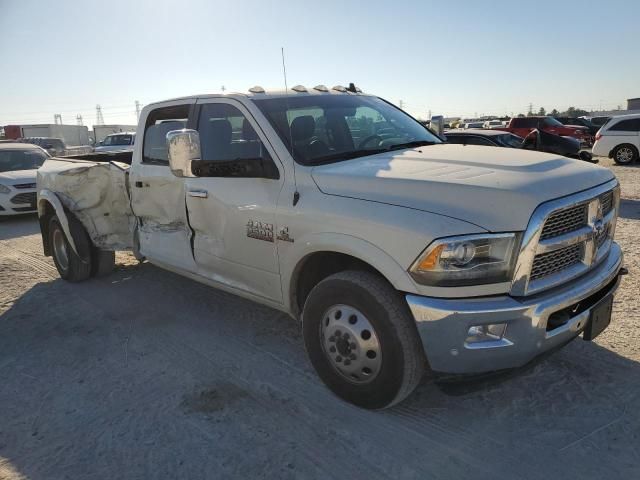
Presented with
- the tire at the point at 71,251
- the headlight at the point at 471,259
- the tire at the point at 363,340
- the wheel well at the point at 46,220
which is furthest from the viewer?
the wheel well at the point at 46,220

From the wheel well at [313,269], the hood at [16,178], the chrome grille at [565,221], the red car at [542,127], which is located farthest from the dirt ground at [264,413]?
the red car at [542,127]

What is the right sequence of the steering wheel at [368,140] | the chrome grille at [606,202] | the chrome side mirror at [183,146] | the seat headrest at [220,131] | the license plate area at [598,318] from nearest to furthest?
the license plate area at [598,318] < the chrome grille at [606,202] < the chrome side mirror at [183,146] < the steering wheel at [368,140] < the seat headrest at [220,131]

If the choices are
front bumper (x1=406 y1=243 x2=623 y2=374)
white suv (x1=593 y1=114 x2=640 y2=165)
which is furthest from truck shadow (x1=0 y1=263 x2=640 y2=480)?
white suv (x1=593 y1=114 x2=640 y2=165)

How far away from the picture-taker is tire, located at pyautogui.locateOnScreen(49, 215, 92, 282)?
5.83 meters

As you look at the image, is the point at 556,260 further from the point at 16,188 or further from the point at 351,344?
the point at 16,188

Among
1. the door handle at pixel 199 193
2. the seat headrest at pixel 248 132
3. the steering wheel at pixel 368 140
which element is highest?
the seat headrest at pixel 248 132

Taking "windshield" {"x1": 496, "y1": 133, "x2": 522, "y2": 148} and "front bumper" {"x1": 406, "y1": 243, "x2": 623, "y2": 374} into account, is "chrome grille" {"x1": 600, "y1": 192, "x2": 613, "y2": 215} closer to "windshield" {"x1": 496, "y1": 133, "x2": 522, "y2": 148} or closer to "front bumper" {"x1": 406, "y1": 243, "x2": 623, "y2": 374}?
"front bumper" {"x1": 406, "y1": 243, "x2": 623, "y2": 374}

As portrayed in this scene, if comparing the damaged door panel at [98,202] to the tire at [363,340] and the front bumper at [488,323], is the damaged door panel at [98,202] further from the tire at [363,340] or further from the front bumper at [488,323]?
the front bumper at [488,323]

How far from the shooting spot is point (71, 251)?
5.95m

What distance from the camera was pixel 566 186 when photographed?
112 inches

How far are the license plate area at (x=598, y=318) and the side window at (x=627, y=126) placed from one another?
53.6 ft

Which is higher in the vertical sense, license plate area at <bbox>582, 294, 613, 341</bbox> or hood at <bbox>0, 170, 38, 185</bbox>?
hood at <bbox>0, 170, 38, 185</bbox>

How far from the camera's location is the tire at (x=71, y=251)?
19.1 ft

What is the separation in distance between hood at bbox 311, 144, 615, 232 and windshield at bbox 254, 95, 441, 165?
0.71ft
